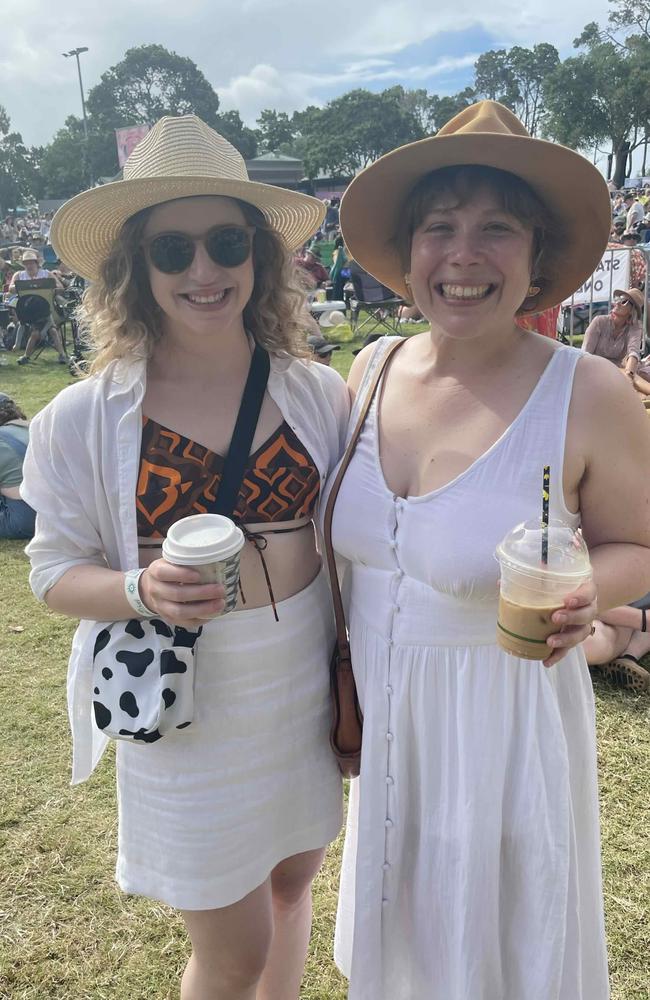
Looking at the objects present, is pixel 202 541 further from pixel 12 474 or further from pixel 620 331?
pixel 620 331

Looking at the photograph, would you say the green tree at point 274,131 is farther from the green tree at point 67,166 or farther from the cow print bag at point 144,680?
the cow print bag at point 144,680

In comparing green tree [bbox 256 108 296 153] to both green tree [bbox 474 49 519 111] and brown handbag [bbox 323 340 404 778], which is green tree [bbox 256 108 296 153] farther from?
brown handbag [bbox 323 340 404 778]

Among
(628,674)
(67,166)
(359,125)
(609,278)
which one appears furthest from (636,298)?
(359,125)

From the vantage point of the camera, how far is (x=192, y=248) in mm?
1613

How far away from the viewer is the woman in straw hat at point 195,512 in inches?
61.7

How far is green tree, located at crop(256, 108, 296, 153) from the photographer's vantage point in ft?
272

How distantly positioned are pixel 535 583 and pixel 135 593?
820 mm

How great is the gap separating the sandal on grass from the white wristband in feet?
9.98

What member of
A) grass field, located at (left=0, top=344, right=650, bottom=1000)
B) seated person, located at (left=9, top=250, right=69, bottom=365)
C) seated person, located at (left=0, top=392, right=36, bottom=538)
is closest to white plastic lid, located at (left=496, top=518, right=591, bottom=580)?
grass field, located at (left=0, top=344, right=650, bottom=1000)

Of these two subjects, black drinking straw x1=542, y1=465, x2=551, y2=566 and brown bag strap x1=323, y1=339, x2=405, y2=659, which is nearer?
black drinking straw x1=542, y1=465, x2=551, y2=566

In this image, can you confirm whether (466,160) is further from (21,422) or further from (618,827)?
(21,422)

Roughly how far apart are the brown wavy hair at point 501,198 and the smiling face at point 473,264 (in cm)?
1

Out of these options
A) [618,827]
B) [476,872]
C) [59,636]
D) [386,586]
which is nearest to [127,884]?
[476,872]

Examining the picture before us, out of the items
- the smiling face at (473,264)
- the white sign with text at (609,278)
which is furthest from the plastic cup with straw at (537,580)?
the white sign with text at (609,278)
